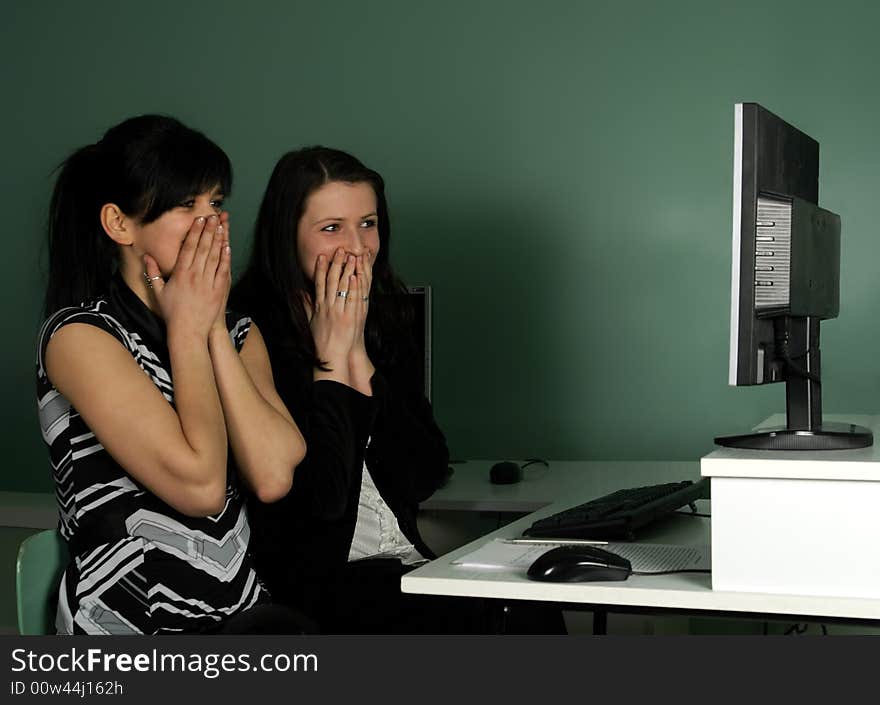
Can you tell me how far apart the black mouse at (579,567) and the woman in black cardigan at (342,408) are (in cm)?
40

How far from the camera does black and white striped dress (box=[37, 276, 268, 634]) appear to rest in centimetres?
145

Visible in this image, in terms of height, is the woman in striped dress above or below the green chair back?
above

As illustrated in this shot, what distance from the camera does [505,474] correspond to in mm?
2666

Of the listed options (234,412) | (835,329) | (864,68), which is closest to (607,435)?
(835,329)

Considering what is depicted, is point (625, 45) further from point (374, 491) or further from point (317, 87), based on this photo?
point (374, 491)

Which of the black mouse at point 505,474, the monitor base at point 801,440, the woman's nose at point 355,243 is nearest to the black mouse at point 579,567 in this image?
the monitor base at point 801,440

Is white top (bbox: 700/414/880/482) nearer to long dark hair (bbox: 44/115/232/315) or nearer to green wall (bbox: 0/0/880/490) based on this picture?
long dark hair (bbox: 44/115/232/315)

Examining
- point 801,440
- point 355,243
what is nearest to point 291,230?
point 355,243

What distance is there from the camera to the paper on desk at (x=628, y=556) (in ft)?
4.91

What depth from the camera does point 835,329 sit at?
9.73 ft

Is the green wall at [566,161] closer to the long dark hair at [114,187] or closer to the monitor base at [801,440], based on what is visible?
the monitor base at [801,440]

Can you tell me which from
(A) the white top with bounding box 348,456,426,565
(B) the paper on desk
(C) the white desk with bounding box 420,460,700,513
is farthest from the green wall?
(B) the paper on desk

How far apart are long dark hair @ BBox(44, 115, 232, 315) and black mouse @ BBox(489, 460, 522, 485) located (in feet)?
4.06

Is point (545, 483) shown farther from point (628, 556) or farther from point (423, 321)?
point (628, 556)
